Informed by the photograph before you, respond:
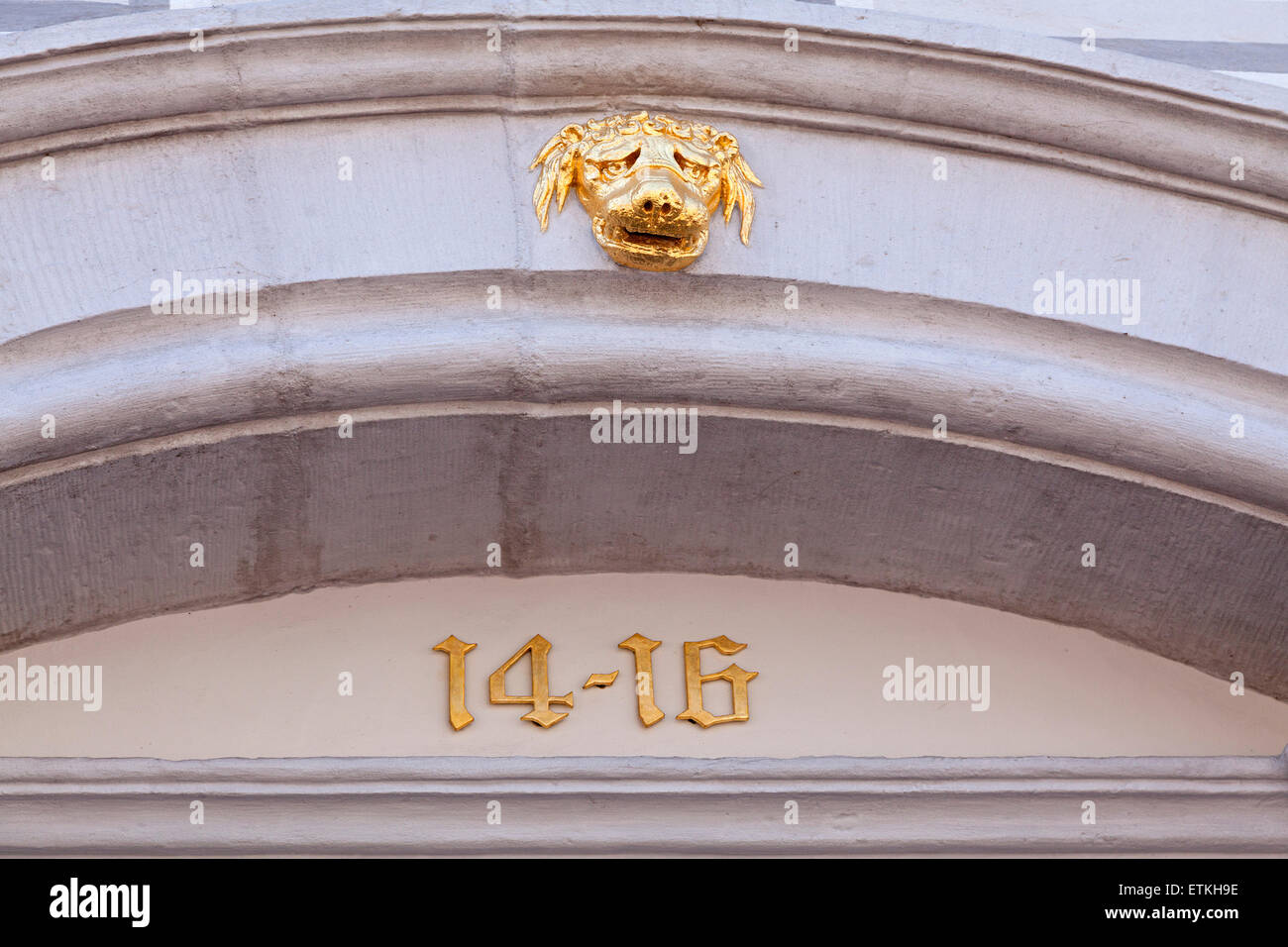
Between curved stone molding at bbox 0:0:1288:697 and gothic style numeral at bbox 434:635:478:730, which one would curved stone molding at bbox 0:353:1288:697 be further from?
gothic style numeral at bbox 434:635:478:730

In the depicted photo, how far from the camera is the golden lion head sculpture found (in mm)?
2832

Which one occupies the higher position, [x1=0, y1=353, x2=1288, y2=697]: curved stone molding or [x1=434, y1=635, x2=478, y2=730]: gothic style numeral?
[x1=0, y1=353, x2=1288, y2=697]: curved stone molding

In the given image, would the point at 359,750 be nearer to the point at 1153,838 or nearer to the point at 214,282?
the point at 214,282

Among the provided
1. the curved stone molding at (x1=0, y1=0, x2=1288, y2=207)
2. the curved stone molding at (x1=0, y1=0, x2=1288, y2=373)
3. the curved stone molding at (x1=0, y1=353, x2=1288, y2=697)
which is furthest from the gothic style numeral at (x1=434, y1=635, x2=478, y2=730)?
the curved stone molding at (x1=0, y1=0, x2=1288, y2=207)

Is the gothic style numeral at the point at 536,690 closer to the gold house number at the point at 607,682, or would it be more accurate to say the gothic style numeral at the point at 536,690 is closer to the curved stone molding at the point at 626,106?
the gold house number at the point at 607,682

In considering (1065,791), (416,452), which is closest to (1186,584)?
(1065,791)

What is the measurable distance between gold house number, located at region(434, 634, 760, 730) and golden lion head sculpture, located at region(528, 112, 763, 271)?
64 centimetres

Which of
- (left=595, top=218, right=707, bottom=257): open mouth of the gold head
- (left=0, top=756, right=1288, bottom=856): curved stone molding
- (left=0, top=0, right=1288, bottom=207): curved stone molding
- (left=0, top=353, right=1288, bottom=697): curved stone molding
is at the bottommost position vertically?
(left=0, top=756, right=1288, bottom=856): curved stone molding

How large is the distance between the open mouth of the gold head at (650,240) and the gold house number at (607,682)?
2.14 ft

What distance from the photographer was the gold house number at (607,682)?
2.96 meters

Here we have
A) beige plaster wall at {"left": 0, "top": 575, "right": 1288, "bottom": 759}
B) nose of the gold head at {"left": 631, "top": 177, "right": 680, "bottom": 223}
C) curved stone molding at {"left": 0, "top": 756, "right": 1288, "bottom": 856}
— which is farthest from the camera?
beige plaster wall at {"left": 0, "top": 575, "right": 1288, "bottom": 759}

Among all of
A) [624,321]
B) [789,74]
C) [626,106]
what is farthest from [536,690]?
[789,74]

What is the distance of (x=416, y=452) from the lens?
293 cm

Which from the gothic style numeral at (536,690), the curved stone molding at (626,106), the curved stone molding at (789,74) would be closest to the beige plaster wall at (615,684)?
the gothic style numeral at (536,690)
